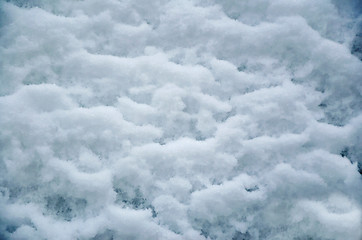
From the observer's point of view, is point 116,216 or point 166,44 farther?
point 166,44

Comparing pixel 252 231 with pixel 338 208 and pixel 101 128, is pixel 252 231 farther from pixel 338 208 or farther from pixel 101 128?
pixel 101 128

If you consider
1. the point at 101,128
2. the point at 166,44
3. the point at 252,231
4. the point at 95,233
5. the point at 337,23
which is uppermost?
the point at 337,23

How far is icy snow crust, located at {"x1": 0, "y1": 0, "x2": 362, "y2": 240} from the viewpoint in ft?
2.93

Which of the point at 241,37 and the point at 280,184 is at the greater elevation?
the point at 241,37

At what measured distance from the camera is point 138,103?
0.97m

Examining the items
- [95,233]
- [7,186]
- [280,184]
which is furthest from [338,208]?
[7,186]

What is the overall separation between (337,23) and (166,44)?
1.82 ft

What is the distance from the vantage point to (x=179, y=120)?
968mm

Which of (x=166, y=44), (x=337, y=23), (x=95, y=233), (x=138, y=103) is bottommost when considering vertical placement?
(x=95, y=233)

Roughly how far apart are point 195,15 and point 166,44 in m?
0.13

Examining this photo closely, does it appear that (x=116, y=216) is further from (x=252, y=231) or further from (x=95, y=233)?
(x=252, y=231)

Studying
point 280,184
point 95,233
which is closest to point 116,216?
point 95,233

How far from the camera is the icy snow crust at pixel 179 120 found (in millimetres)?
892

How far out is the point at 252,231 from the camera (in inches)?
35.4
